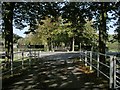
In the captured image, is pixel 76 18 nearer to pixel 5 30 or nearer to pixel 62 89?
pixel 5 30

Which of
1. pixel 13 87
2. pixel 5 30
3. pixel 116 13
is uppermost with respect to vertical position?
pixel 116 13

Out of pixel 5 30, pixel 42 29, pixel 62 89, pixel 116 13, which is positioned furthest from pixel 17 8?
pixel 42 29

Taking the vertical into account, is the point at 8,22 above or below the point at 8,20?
below

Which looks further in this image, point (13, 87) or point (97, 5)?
point (97, 5)

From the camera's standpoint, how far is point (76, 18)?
21297 mm

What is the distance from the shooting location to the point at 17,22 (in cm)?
2094

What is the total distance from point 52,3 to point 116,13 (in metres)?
4.61

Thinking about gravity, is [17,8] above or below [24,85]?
above

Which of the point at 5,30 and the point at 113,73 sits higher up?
the point at 5,30

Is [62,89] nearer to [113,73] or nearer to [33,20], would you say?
[113,73]

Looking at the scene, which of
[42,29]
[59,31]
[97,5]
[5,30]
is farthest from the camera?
[42,29]

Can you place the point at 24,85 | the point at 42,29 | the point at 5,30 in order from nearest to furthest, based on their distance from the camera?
the point at 24,85
the point at 5,30
the point at 42,29

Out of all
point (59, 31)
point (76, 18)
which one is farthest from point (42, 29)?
point (76, 18)

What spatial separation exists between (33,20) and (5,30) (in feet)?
10.2
